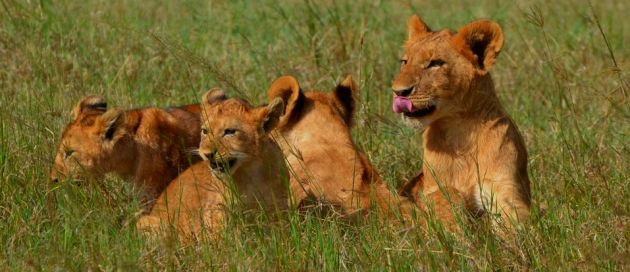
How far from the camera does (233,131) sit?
501cm

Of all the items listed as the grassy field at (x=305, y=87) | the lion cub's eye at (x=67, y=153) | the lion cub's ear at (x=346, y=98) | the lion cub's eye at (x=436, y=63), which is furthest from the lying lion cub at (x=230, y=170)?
the lion cub's ear at (x=346, y=98)

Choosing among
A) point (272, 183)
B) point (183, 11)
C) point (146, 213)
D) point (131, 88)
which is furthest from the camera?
point (183, 11)

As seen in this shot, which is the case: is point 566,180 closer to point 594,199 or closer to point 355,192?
point 594,199

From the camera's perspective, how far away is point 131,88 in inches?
275

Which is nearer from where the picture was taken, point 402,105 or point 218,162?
point 218,162

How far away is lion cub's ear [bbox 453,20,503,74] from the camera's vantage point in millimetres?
5188

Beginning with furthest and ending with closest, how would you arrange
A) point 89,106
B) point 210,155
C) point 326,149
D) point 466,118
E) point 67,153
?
point 89,106
point 326,149
point 67,153
point 466,118
point 210,155

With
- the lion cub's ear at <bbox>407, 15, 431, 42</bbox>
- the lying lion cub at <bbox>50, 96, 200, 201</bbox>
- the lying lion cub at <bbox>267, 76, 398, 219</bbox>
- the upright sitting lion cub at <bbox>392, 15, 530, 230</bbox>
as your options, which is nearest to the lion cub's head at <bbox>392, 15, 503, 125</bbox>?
the upright sitting lion cub at <bbox>392, 15, 530, 230</bbox>

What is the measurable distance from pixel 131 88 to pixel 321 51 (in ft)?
4.34

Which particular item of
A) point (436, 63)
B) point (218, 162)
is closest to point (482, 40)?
point (436, 63)

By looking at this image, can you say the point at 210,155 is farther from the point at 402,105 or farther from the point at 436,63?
the point at 436,63

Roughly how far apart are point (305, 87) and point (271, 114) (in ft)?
7.48

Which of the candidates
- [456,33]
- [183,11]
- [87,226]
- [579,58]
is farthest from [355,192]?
[183,11]

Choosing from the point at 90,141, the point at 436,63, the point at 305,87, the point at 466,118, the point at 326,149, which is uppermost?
the point at 436,63
